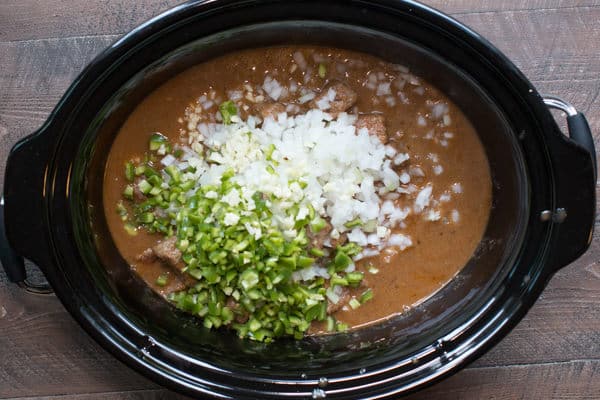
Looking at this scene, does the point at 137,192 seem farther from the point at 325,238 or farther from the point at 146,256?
the point at 325,238

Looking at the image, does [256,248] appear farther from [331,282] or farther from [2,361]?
[2,361]

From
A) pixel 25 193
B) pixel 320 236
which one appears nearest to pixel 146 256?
pixel 25 193

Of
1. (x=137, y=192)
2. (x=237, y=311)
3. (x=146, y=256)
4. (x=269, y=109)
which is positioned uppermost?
(x=269, y=109)

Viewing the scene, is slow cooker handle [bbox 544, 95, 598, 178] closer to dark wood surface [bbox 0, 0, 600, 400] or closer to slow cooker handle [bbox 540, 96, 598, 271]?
slow cooker handle [bbox 540, 96, 598, 271]

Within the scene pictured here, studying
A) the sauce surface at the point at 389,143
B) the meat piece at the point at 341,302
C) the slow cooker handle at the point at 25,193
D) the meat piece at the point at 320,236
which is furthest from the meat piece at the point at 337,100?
the slow cooker handle at the point at 25,193

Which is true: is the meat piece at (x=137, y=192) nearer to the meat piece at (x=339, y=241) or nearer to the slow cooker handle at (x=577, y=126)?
the meat piece at (x=339, y=241)

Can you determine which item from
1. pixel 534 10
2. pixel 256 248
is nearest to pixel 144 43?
pixel 256 248
